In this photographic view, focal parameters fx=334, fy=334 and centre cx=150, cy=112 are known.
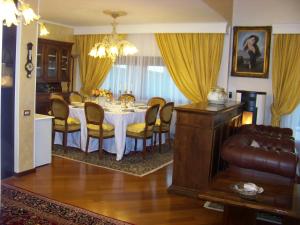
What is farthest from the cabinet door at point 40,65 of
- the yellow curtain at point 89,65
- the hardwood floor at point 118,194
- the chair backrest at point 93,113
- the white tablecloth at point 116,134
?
the hardwood floor at point 118,194

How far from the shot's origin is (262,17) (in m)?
6.70

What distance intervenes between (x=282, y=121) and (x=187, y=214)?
3.86m

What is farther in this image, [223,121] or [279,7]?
[279,7]

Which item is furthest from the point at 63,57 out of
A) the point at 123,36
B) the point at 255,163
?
the point at 255,163

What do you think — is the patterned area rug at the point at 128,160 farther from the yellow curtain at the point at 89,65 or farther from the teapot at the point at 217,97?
the yellow curtain at the point at 89,65

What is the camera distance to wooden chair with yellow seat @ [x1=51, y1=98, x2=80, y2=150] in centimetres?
591

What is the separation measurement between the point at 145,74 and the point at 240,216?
5.53 m

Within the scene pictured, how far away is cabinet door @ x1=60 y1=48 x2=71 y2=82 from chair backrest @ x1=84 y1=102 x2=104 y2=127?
2.81 m

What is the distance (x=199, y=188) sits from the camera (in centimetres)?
418

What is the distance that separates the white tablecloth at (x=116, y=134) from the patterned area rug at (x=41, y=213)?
202cm

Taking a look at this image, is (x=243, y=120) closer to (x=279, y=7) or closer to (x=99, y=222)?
(x=279, y=7)

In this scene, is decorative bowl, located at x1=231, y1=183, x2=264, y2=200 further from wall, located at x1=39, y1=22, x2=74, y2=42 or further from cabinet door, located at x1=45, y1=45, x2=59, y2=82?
wall, located at x1=39, y1=22, x2=74, y2=42

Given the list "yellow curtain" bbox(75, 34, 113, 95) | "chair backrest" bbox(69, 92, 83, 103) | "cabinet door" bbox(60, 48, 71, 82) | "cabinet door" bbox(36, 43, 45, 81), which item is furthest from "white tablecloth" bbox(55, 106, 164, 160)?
"yellow curtain" bbox(75, 34, 113, 95)

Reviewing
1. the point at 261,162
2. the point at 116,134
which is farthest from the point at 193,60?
the point at 261,162
